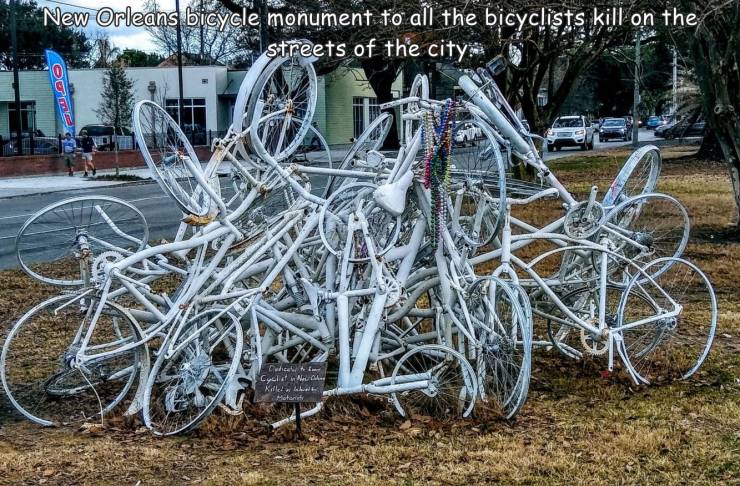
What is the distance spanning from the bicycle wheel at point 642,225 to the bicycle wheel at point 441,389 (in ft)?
5.47

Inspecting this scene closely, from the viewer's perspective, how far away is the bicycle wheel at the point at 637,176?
719cm

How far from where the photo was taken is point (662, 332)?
6656 millimetres

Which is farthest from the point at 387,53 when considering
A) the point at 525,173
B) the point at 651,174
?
the point at 651,174

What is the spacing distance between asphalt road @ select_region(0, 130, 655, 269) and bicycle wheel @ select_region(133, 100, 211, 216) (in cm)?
195

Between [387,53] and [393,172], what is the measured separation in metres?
11.7

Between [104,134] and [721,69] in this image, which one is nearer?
[721,69]

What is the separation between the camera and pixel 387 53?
17531mm

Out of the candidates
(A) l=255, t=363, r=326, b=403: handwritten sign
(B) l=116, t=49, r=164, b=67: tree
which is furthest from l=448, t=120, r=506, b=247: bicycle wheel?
(B) l=116, t=49, r=164, b=67: tree

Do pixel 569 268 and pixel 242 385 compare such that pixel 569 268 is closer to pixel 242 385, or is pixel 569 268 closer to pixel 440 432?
pixel 440 432

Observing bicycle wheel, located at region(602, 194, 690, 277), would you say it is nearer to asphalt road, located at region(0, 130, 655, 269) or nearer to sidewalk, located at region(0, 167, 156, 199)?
asphalt road, located at region(0, 130, 655, 269)

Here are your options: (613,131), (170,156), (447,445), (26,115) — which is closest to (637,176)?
(447,445)

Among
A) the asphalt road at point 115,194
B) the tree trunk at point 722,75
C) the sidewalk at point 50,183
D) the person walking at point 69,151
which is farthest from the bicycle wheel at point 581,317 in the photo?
the person walking at point 69,151

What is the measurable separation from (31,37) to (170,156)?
59.4 metres

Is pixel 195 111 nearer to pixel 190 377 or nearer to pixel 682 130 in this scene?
pixel 682 130
